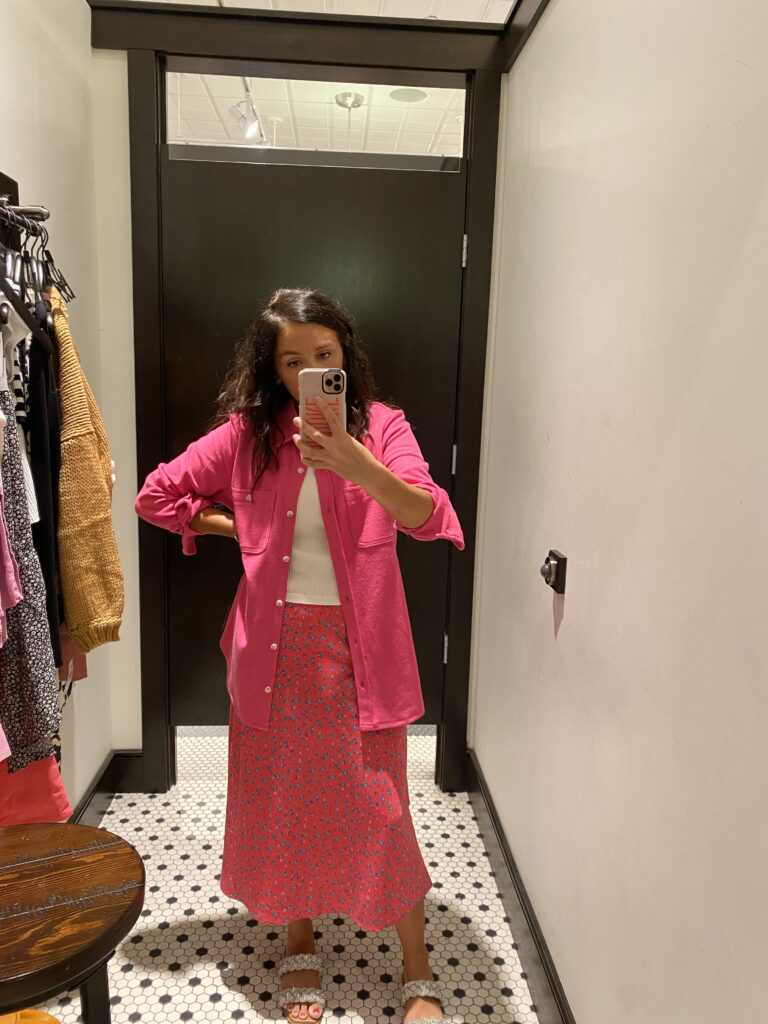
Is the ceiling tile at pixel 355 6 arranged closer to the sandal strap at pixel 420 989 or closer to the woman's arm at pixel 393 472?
the woman's arm at pixel 393 472

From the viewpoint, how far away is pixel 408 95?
330 centimetres

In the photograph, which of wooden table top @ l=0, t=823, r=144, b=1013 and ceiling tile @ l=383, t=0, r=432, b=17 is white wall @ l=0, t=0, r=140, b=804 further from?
ceiling tile @ l=383, t=0, r=432, b=17

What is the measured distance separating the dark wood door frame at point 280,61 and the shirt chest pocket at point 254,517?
74 cm

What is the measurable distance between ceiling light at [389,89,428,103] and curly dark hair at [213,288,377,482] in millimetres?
2484

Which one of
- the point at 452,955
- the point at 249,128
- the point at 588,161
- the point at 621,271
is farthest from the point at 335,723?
the point at 249,128

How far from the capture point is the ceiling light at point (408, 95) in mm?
3265

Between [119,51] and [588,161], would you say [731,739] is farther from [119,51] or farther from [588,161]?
[119,51]

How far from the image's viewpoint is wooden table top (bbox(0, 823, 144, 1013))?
29.3 inches

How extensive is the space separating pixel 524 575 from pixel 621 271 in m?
0.76

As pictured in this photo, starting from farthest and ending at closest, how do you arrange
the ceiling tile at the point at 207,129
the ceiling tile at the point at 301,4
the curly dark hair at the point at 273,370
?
the ceiling tile at the point at 207,129 → the ceiling tile at the point at 301,4 → the curly dark hair at the point at 273,370

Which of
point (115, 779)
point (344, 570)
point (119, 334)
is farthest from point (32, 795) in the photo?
point (119, 334)

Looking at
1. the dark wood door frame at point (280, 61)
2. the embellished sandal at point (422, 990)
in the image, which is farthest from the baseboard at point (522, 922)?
the dark wood door frame at point (280, 61)

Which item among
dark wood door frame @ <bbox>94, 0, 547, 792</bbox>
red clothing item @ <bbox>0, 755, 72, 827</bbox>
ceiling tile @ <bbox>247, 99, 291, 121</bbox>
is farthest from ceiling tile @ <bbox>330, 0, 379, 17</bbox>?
red clothing item @ <bbox>0, 755, 72, 827</bbox>

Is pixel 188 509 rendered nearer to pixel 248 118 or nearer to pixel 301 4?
pixel 301 4
